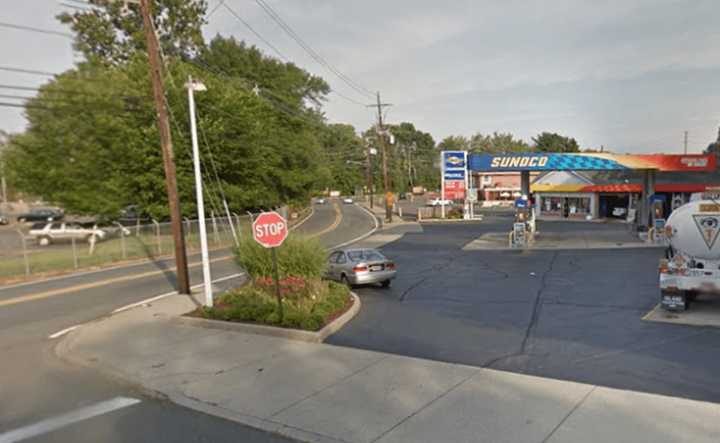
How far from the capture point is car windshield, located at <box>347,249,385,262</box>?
16083 mm

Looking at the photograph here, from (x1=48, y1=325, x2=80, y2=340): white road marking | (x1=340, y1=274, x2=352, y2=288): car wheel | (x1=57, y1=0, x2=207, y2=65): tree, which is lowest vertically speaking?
(x1=48, y1=325, x2=80, y2=340): white road marking

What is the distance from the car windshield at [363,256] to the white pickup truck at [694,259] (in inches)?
329

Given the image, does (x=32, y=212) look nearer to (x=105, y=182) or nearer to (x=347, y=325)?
(x=105, y=182)

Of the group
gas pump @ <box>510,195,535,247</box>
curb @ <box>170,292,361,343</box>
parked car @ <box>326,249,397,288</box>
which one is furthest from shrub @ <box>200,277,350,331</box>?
gas pump @ <box>510,195,535,247</box>

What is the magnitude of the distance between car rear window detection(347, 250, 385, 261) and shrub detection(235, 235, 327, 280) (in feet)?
8.09

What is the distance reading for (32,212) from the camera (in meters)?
59.8

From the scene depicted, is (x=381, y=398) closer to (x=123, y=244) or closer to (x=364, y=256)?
(x=364, y=256)

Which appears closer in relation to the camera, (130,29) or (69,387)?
(69,387)

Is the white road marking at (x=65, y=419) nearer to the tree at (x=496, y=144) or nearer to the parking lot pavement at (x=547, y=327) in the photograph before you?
the parking lot pavement at (x=547, y=327)

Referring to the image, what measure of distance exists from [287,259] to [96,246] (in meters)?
20.8

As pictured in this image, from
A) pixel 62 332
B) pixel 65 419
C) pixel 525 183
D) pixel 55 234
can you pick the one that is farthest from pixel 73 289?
pixel 525 183

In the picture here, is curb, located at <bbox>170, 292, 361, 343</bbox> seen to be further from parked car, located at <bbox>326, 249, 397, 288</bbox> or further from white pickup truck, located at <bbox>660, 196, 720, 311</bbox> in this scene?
white pickup truck, located at <bbox>660, 196, 720, 311</bbox>

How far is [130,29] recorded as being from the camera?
49812 mm

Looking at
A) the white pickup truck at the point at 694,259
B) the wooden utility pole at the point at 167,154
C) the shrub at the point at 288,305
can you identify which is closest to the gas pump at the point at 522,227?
the white pickup truck at the point at 694,259
